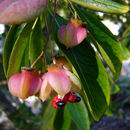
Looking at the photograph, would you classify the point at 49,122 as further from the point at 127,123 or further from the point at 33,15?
the point at 127,123

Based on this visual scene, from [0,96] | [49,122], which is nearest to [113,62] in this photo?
[49,122]

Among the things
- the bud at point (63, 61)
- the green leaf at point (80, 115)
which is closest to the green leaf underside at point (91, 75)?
the bud at point (63, 61)

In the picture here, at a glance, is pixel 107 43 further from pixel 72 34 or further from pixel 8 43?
pixel 8 43

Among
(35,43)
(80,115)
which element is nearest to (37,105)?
(80,115)

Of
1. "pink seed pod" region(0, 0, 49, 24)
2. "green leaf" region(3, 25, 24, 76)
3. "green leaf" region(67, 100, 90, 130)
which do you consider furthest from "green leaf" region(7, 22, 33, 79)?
"green leaf" region(67, 100, 90, 130)

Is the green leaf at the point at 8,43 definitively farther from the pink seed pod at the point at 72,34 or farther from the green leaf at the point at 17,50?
the pink seed pod at the point at 72,34

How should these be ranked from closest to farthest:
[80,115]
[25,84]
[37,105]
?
[25,84], [80,115], [37,105]
